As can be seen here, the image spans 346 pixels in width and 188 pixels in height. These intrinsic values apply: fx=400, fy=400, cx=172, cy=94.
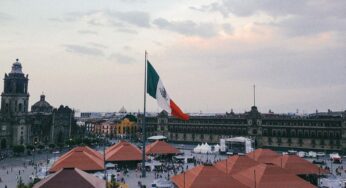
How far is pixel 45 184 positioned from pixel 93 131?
144625mm

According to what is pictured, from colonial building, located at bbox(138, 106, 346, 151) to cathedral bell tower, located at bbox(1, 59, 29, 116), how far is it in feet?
139

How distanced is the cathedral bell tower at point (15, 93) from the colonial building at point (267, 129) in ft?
139

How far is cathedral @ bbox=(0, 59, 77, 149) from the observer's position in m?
104

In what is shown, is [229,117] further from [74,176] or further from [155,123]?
[74,176]

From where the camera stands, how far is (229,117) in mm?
112812

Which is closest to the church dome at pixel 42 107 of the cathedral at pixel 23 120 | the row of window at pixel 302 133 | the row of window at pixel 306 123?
the cathedral at pixel 23 120

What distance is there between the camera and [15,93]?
4252 inches

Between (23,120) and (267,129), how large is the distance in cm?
6472

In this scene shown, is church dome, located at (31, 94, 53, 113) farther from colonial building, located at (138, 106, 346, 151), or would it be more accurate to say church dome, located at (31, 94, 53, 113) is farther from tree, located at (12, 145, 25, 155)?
tree, located at (12, 145, 25, 155)

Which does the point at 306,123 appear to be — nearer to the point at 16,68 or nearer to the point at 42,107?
the point at 16,68

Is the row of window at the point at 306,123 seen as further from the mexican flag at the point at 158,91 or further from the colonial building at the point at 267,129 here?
the mexican flag at the point at 158,91

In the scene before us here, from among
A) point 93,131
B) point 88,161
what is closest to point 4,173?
point 88,161

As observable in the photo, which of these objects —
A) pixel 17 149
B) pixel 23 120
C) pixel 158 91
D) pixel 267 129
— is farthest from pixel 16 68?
pixel 158 91

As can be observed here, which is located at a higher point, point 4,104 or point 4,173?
point 4,104
